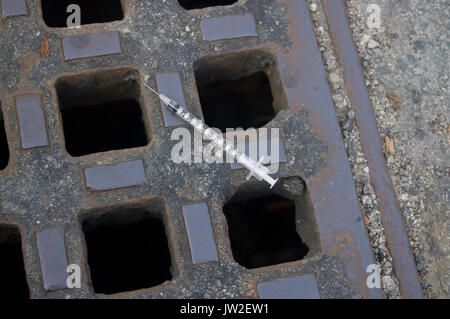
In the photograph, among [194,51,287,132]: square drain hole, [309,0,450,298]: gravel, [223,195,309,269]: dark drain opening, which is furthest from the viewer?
[194,51,287,132]: square drain hole

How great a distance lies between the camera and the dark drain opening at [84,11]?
9.24 feet

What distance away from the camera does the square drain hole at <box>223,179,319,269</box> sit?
2777 mm

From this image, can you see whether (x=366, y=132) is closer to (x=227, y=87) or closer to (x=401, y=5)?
(x=401, y=5)

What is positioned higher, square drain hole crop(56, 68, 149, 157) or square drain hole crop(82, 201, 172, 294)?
square drain hole crop(56, 68, 149, 157)

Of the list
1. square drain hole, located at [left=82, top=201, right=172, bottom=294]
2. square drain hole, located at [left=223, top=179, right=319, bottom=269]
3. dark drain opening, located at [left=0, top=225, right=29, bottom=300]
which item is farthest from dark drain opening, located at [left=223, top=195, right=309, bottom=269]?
dark drain opening, located at [left=0, top=225, right=29, bottom=300]

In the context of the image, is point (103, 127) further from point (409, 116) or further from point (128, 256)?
point (409, 116)

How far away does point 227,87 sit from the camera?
3.02 m

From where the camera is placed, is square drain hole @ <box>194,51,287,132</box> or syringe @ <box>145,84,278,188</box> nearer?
syringe @ <box>145,84,278,188</box>

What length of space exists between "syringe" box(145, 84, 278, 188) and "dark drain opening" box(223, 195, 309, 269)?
0.68 metres

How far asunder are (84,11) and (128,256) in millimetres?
1221

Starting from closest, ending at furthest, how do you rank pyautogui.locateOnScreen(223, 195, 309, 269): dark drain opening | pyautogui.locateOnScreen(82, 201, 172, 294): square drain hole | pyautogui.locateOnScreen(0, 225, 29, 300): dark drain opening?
1. pyautogui.locateOnScreen(0, 225, 29, 300): dark drain opening
2. pyautogui.locateOnScreen(82, 201, 172, 294): square drain hole
3. pyautogui.locateOnScreen(223, 195, 309, 269): dark drain opening

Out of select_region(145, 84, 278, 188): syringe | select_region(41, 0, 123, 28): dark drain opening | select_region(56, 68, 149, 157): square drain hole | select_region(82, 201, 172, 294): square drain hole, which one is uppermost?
select_region(41, 0, 123, 28): dark drain opening

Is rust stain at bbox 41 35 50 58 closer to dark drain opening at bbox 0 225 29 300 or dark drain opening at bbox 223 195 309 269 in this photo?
dark drain opening at bbox 0 225 29 300

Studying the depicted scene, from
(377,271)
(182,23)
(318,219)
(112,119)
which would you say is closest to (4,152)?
(112,119)
